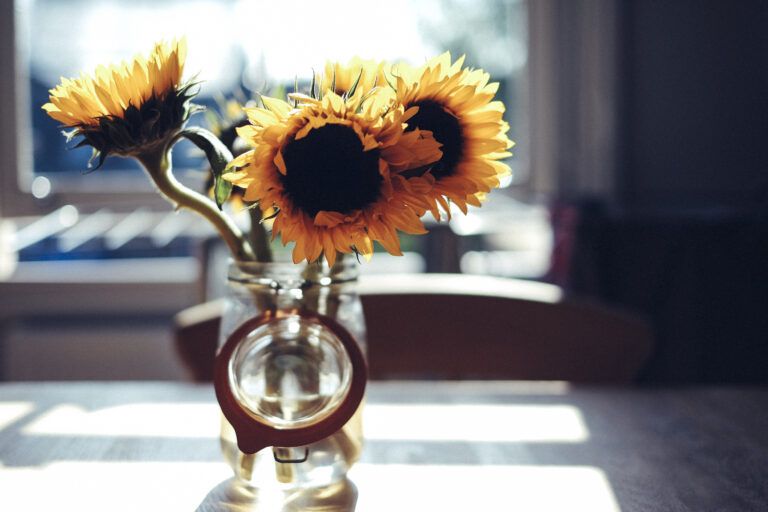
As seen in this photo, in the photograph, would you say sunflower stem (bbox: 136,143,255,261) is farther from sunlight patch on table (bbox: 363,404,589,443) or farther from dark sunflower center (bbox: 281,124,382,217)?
sunlight patch on table (bbox: 363,404,589,443)

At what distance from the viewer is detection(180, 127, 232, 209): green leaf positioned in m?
0.51

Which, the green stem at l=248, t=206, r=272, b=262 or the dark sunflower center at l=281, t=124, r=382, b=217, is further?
the green stem at l=248, t=206, r=272, b=262

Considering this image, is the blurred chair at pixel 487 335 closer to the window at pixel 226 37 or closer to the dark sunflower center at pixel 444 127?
the dark sunflower center at pixel 444 127

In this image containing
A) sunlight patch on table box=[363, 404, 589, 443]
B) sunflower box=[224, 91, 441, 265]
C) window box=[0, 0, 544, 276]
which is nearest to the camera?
sunflower box=[224, 91, 441, 265]

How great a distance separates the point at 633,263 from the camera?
5.58 feet

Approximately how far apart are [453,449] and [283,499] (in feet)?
0.63

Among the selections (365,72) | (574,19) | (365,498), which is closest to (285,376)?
(365,498)

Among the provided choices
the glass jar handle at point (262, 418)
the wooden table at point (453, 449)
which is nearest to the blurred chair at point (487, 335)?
the wooden table at point (453, 449)

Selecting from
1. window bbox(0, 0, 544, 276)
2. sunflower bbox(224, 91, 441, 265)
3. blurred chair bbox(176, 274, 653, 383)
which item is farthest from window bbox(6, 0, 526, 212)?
sunflower bbox(224, 91, 441, 265)

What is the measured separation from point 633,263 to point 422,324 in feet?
2.61

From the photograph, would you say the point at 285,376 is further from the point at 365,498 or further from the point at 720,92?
the point at 720,92

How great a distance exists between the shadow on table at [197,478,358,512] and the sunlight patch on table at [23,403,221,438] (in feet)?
0.46

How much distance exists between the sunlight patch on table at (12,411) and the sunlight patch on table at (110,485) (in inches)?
6.1

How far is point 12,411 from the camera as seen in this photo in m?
0.82
